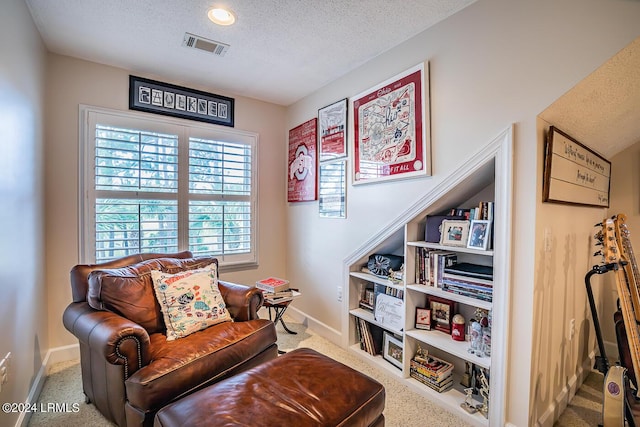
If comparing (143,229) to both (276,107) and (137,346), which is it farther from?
(276,107)

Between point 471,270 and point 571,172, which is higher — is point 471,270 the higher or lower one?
the lower one

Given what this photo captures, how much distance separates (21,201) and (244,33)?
179 centimetres

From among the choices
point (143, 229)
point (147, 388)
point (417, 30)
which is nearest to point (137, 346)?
point (147, 388)

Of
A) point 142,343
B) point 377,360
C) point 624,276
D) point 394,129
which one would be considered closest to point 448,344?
point 377,360

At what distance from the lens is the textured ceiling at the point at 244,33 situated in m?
1.86

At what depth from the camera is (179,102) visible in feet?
9.75

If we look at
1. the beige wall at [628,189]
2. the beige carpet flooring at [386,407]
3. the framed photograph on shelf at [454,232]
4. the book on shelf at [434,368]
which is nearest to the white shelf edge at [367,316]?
the book on shelf at [434,368]

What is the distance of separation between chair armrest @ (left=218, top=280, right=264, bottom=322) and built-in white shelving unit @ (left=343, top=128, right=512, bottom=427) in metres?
0.86

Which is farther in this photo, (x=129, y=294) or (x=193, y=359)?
(x=129, y=294)

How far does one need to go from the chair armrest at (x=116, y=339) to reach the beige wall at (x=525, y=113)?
5.84ft

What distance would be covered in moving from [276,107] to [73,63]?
1.89 m

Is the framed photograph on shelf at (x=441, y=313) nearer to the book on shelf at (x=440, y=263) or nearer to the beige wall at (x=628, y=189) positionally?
the book on shelf at (x=440, y=263)

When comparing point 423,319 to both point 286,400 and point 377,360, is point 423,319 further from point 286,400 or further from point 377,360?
point 286,400

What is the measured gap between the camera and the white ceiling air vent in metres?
2.21
